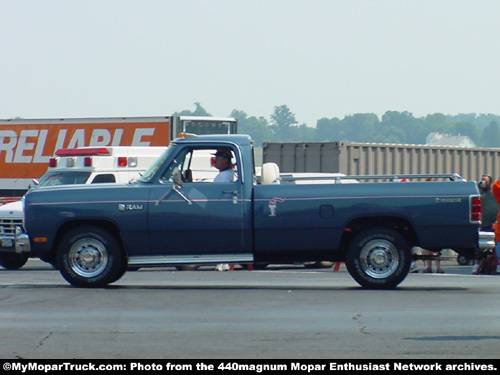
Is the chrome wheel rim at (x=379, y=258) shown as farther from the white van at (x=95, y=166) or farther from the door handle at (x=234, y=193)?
the white van at (x=95, y=166)

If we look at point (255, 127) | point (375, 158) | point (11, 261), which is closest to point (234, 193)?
point (11, 261)

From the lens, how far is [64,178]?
2000cm

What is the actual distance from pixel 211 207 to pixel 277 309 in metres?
2.29

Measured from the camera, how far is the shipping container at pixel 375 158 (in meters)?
27.2

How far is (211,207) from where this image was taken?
1329 cm

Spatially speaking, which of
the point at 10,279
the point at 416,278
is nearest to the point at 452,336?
the point at 416,278

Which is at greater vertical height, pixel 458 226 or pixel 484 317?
pixel 458 226

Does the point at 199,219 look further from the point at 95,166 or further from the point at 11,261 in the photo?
the point at 95,166

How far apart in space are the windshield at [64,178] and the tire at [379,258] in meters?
8.16

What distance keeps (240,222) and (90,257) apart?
80.2 inches

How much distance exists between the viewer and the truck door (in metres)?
13.3

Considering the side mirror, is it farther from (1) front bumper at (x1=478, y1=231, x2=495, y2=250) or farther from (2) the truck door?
(1) front bumper at (x1=478, y1=231, x2=495, y2=250)
